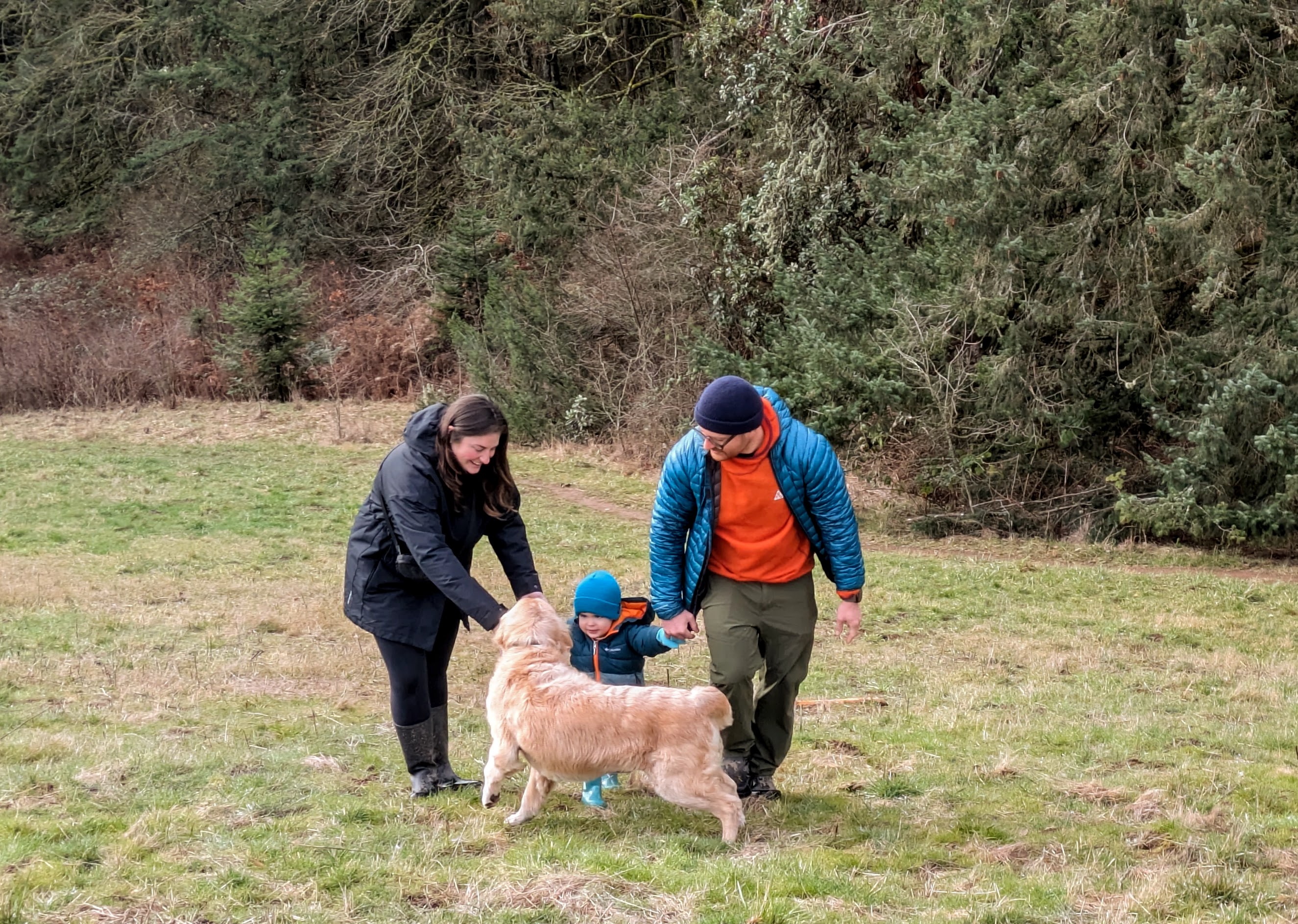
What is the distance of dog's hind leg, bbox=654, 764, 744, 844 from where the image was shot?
17.1ft

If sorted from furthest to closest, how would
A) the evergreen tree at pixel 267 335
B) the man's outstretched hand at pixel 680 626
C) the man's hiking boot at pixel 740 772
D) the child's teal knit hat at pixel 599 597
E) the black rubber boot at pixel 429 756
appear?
1. the evergreen tree at pixel 267 335
2. the black rubber boot at pixel 429 756
3. the man's hiking boot at pixel 740 772
4. the child's teal knit hat at pixel 599 597
5. the man's outstretched hand at pixel 680 626

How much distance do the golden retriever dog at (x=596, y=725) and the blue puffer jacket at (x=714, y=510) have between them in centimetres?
55

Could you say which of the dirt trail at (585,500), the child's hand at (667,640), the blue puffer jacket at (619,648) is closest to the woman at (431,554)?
the blue puffer jacket at (619,648)

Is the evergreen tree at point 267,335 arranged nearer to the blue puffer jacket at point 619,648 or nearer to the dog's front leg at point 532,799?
the blue puffer jacket at point 619,648

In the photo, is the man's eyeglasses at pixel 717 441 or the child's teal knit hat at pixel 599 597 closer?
the man's eyeglasses at pixel 717 441

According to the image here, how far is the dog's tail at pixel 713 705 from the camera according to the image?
5289mm

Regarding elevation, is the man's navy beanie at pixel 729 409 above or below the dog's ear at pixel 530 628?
above

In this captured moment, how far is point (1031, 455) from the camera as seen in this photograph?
18078 millimetres

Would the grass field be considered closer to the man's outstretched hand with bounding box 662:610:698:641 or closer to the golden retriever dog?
the golden retriever dog

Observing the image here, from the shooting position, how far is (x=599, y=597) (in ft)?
19.1

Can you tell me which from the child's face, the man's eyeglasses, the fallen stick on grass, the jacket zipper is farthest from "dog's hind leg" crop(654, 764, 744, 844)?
the fallen stick on grass

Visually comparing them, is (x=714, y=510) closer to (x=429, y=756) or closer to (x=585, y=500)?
(x=429, y=756)

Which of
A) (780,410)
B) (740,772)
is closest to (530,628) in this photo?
(740,772)

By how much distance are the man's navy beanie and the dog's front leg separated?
1648 millimetres
